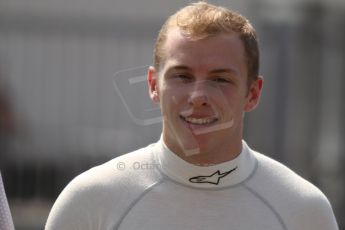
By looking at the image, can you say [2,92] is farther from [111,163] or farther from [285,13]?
[111,163]

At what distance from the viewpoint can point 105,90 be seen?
8.27 m

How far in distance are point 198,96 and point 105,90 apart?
183 inches

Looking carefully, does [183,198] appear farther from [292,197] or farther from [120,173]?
[292,197]

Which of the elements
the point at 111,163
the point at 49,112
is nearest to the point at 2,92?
the point at 49,112

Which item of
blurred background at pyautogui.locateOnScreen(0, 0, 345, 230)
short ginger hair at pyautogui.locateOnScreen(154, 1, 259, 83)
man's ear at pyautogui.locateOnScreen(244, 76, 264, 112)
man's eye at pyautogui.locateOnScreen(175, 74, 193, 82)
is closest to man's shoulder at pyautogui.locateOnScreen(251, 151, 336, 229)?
man's ear at pyautogui.locateOnScreen(244, 76, 264, 112)

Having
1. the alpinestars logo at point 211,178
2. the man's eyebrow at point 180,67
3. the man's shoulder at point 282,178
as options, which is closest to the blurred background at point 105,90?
the man's shoulder at point 282,178

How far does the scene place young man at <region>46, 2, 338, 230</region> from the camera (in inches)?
145

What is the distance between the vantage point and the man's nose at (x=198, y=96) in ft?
12.0

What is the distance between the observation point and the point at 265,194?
383 centimetres

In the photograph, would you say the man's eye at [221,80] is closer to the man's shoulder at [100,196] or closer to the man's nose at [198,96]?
the man's nose at [198,96]

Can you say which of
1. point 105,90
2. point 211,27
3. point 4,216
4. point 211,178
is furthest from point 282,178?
point 105,90

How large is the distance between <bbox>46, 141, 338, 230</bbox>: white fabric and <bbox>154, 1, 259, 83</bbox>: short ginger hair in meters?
0.32

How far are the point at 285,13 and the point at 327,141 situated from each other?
105 centimetres
